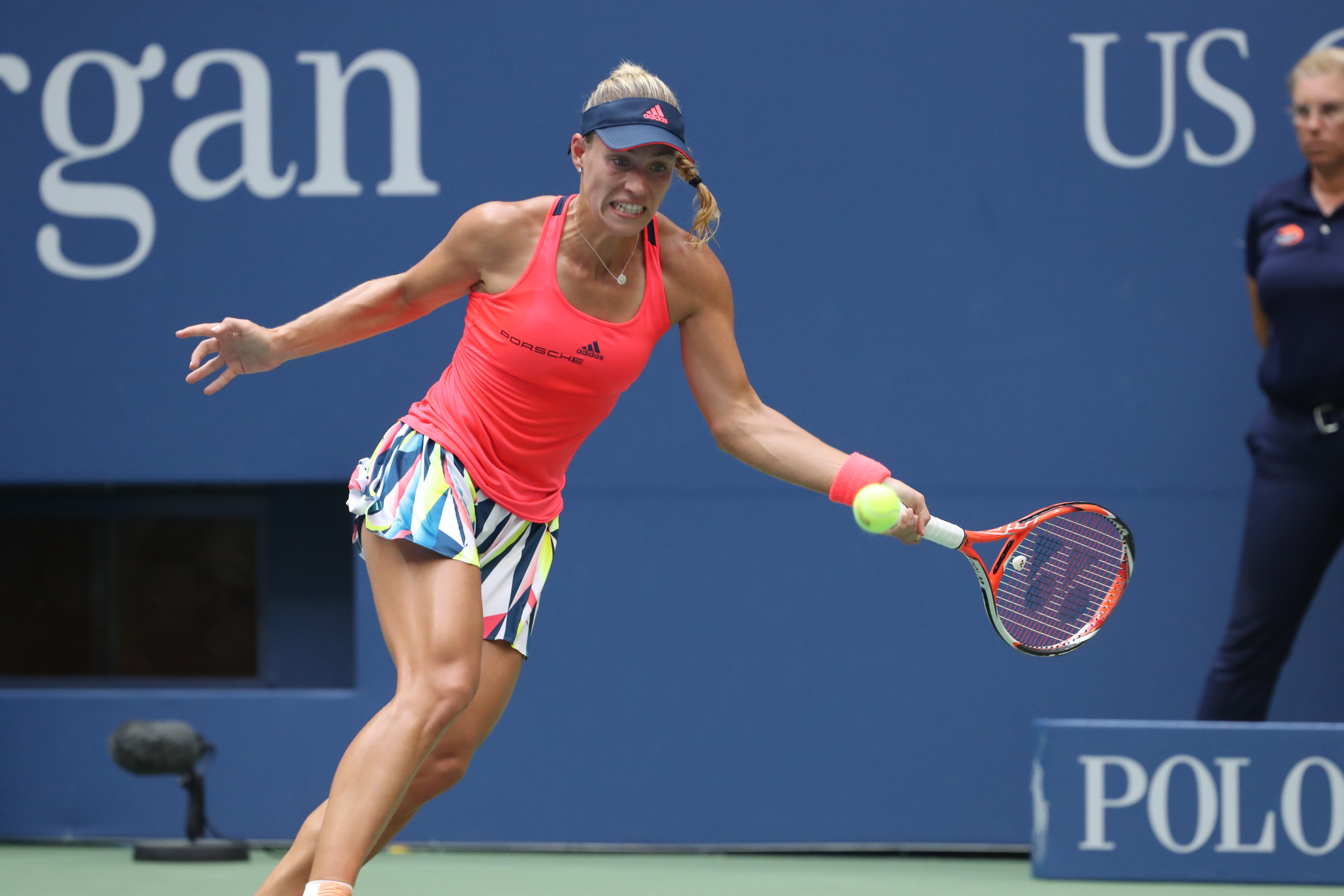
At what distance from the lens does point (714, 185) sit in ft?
13.6

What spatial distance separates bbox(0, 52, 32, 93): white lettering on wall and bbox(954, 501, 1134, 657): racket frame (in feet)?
9.52

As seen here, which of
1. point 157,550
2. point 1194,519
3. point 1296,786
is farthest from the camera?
point 157,550

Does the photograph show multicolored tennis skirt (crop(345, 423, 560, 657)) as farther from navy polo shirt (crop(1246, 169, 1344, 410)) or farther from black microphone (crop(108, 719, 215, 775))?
navy polo shirt (crop(1246, 169, 1344, 410))

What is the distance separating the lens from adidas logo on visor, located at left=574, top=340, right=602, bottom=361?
8.68 feet

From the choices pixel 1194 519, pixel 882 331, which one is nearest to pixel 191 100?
pixel 882 331

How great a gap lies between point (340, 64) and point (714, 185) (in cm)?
103

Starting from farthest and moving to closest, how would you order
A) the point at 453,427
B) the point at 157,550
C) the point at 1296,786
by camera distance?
the point at 157,550 < the point at 1296,786 < the point at 453,427

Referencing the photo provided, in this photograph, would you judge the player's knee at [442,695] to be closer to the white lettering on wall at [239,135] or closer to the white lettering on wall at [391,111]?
the white lettering on wall at [391,111]

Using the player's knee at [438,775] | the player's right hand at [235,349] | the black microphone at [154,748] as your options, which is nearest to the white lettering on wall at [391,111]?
the black microphone at [154,748]

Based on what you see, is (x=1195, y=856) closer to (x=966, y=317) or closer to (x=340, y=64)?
(x=966, y=317)

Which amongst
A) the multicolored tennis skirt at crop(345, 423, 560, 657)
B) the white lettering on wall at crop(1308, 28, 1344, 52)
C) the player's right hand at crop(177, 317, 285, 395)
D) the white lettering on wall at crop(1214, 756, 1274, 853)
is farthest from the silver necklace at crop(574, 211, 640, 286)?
the white lettering on wall at crop(1308, 28, 1344, 52)

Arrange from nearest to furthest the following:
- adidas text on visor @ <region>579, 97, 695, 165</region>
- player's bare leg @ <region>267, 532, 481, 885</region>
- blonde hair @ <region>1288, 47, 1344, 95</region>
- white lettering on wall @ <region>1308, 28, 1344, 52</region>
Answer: player's bare leg @ <region>267, 532, 481, 885</region>, adidas text on visor @ <region>579, 97, 695, 165</region>, blonde hair @ <region>1288, 47, 1344, 95</region>, white lettering on wall @ <region>1308, 28, 1344, 52</region>

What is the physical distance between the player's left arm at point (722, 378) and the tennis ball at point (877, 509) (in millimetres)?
282

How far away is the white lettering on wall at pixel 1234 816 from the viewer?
11.9ft
